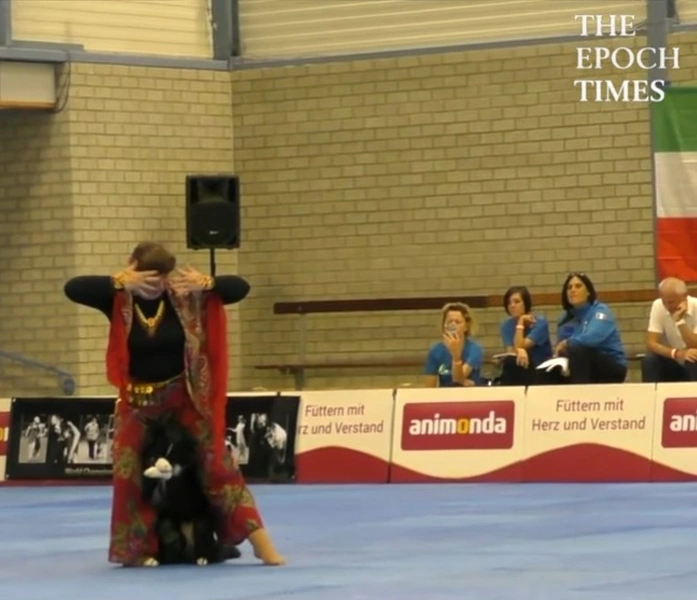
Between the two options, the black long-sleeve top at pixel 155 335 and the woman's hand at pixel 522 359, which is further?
the woman's hand at pixel 522 359

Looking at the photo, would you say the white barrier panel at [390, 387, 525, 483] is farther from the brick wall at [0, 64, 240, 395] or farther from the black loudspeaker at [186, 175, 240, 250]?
the brick wall at [0, 64, 240, 395]

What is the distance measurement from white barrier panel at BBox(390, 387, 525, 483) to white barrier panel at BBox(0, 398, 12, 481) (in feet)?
11.4

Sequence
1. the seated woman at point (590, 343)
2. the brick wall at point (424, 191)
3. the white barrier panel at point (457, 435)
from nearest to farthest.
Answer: the white barrier panel at point (457, 435)
the seated woman at point (590, 343)
the brick wall at point (424, 191)

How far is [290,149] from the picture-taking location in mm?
22422

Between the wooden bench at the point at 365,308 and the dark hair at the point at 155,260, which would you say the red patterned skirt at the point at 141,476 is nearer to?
the dark hair at the point at 155,260

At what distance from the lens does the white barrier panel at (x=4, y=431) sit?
17891 mm

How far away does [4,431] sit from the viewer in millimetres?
17953

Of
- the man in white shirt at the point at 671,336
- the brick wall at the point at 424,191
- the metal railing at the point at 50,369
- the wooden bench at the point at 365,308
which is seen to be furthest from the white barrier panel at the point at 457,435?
the metal railing at the point at 50,369

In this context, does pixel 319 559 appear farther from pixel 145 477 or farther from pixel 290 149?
pixel 290 149

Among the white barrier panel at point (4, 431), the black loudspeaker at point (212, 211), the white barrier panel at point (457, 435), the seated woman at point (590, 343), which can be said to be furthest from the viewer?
the black loudspeaker at point (212, 211)

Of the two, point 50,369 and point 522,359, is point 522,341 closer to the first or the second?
point 522,359

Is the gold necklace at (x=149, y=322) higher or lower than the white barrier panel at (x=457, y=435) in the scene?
higher

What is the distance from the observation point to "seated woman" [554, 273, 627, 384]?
16.7 meters

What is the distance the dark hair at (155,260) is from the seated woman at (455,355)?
6.96 metres
